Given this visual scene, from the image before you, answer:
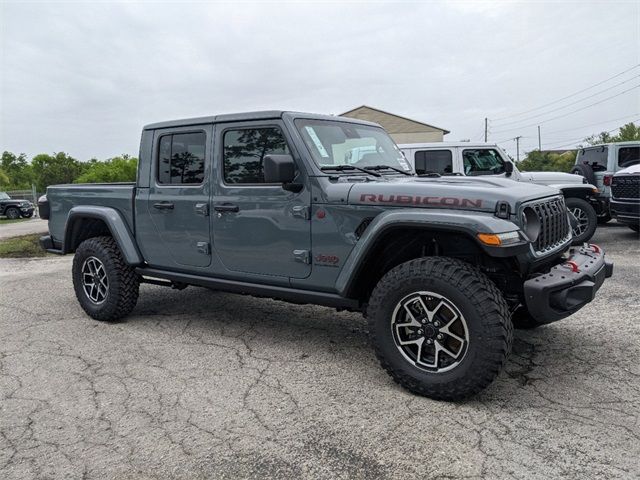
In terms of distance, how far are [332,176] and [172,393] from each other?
1854 mm

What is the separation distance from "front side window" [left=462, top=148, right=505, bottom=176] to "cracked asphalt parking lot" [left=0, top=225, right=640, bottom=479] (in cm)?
426

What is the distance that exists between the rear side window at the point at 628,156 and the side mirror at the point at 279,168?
32.8 feet

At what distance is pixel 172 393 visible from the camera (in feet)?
11.2

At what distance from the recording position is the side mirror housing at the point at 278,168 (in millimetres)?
3525

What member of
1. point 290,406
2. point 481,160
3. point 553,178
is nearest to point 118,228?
point 290,406

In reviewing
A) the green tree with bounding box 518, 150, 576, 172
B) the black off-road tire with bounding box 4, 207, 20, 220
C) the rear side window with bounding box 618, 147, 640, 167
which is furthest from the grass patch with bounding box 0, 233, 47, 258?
the green tree with bounding box 518, 150, 576, 172

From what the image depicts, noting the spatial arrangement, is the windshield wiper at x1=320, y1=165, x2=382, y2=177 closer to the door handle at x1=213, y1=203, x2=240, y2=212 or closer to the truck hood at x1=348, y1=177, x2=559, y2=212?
the truck hood at x1=348, y1=177, x2=559, y2=212

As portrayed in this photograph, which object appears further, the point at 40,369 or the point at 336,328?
the point at 336,328

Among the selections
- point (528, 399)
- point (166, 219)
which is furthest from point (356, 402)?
point (166, 219)

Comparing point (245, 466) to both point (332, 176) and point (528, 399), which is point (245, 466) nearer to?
point (528, 399)

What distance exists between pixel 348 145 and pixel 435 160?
5477 millimetres

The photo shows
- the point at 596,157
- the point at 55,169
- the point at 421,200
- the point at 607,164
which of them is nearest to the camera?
the point at 421,200

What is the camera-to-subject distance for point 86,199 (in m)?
5.30

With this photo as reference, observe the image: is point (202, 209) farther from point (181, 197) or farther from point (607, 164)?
point (607, 164)
